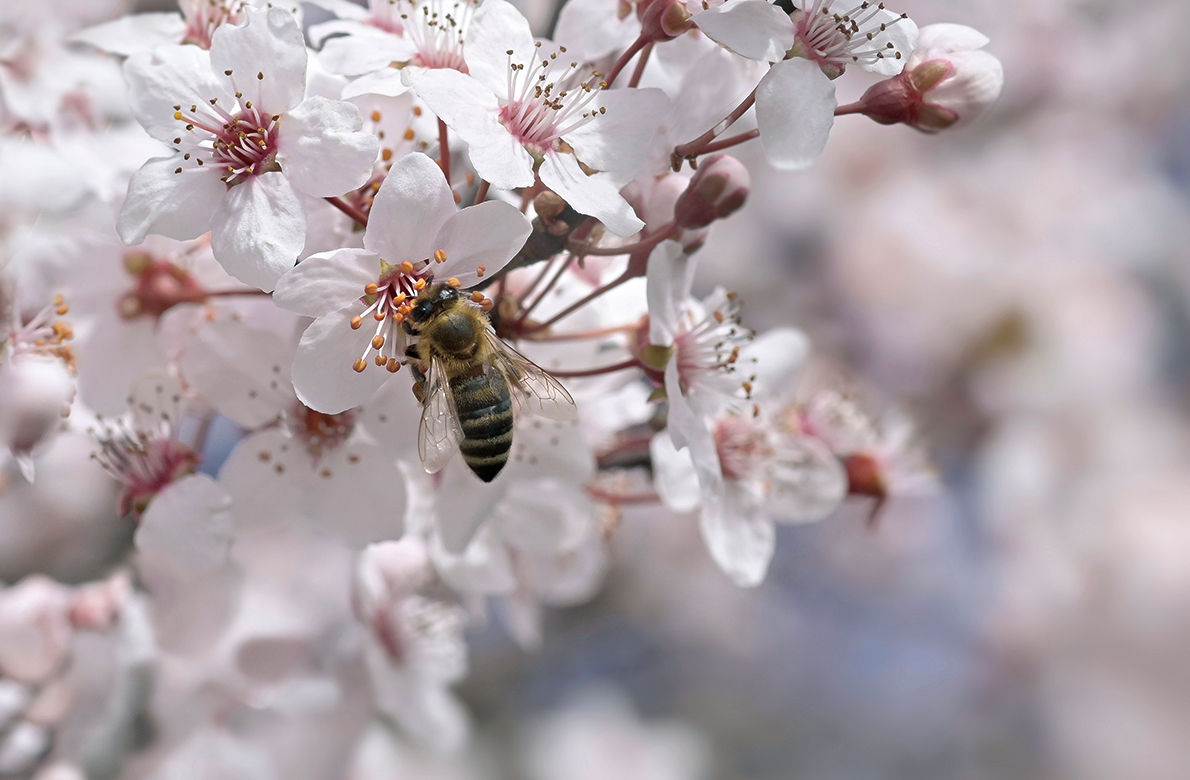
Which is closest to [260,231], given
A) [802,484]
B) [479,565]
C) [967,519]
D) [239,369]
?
[239,369]

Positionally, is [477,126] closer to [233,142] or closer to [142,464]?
[233,142]

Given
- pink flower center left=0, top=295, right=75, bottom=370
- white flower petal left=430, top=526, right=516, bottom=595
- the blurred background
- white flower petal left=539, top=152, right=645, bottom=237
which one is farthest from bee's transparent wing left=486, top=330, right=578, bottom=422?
the blurred background

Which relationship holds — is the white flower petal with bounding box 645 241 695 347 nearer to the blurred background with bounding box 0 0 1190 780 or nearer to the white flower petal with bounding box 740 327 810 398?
the white flower petal with bounding box 740 327 810 398

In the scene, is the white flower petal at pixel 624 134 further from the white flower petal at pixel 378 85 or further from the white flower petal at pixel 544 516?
the white flower petal at pixel 544 516

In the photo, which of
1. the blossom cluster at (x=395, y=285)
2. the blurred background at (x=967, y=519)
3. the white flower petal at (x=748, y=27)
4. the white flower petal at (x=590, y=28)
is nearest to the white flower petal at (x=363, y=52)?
the blossom cluster at (x=395, y=285)

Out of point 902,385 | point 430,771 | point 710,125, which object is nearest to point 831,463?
point 710,125
